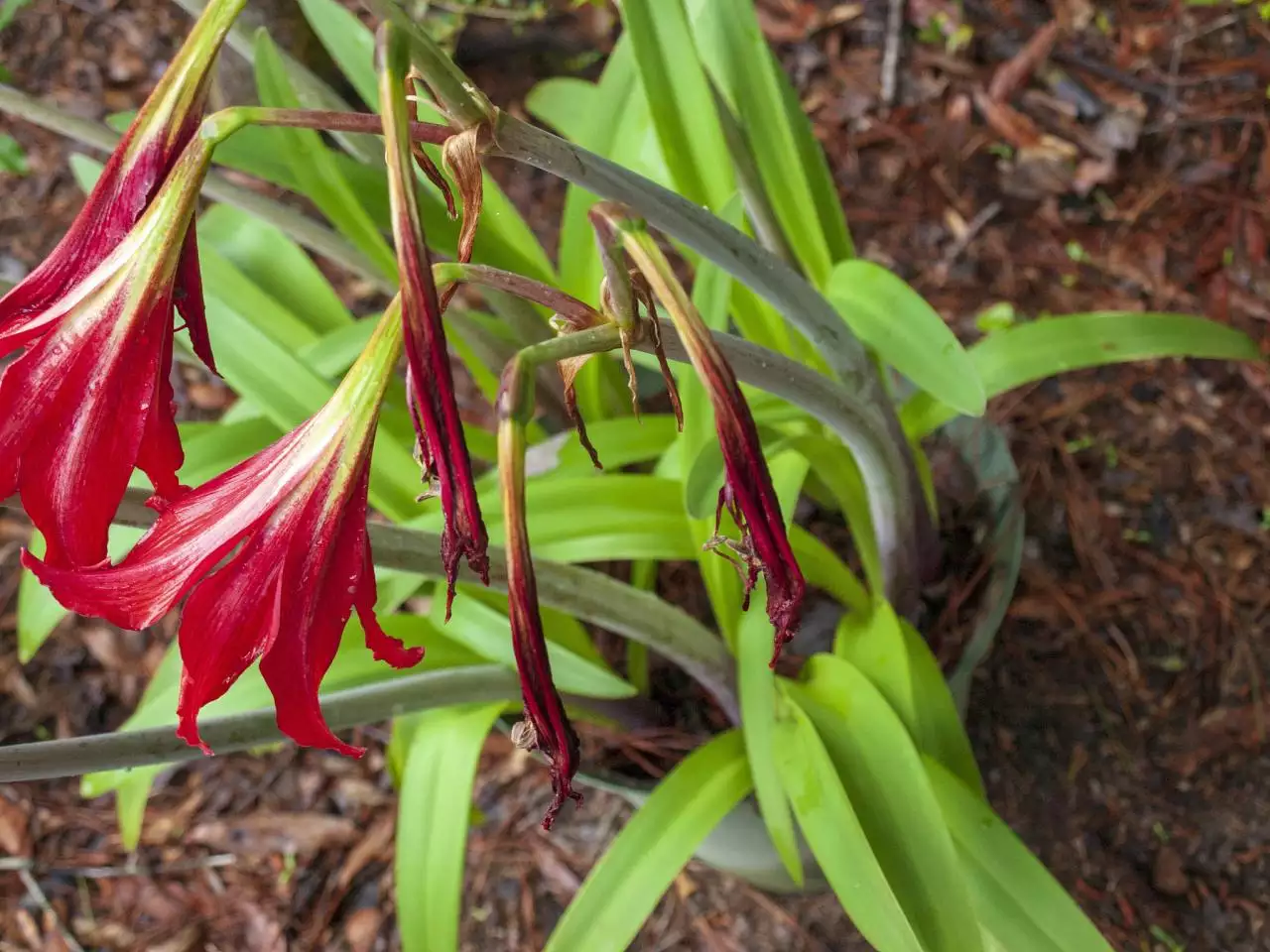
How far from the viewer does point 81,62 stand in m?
1.69

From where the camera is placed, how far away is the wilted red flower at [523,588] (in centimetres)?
31

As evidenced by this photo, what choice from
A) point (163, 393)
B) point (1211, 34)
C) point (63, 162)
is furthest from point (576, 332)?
point (63, 162)

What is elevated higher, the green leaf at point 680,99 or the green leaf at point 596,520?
the green leaf at point 680,99

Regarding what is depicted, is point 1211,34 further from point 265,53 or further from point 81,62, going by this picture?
point 81,62

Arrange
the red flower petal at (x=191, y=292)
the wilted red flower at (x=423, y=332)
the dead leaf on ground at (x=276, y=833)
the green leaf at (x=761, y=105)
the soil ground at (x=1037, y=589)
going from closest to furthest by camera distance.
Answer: the wilted red flower at (x=423, y=332) → the red flower petal at (x=191, y=292) → the green leaf at (x=761, y=105) → the soil ground at (x=1037, y=589) → the dead leaf on ground at (x=276, y=833)

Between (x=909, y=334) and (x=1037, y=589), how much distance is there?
0.63 metres

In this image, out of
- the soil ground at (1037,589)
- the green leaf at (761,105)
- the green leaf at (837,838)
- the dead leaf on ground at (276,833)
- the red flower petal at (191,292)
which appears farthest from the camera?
the dead leaf on ground at (276,833)

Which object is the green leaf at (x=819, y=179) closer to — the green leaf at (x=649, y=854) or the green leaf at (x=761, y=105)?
the green leaf at (x=761, y=105)

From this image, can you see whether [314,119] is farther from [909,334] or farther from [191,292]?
[909,334]

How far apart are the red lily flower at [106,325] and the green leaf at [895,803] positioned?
53 centimetres

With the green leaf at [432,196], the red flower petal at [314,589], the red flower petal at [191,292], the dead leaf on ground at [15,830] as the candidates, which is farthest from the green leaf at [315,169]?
the dead leaf on ground at [15,830]

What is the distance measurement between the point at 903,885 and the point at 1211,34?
4.60ft

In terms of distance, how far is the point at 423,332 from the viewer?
288 millimetres

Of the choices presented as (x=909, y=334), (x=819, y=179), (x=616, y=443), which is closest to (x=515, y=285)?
(x=909, y=334)
